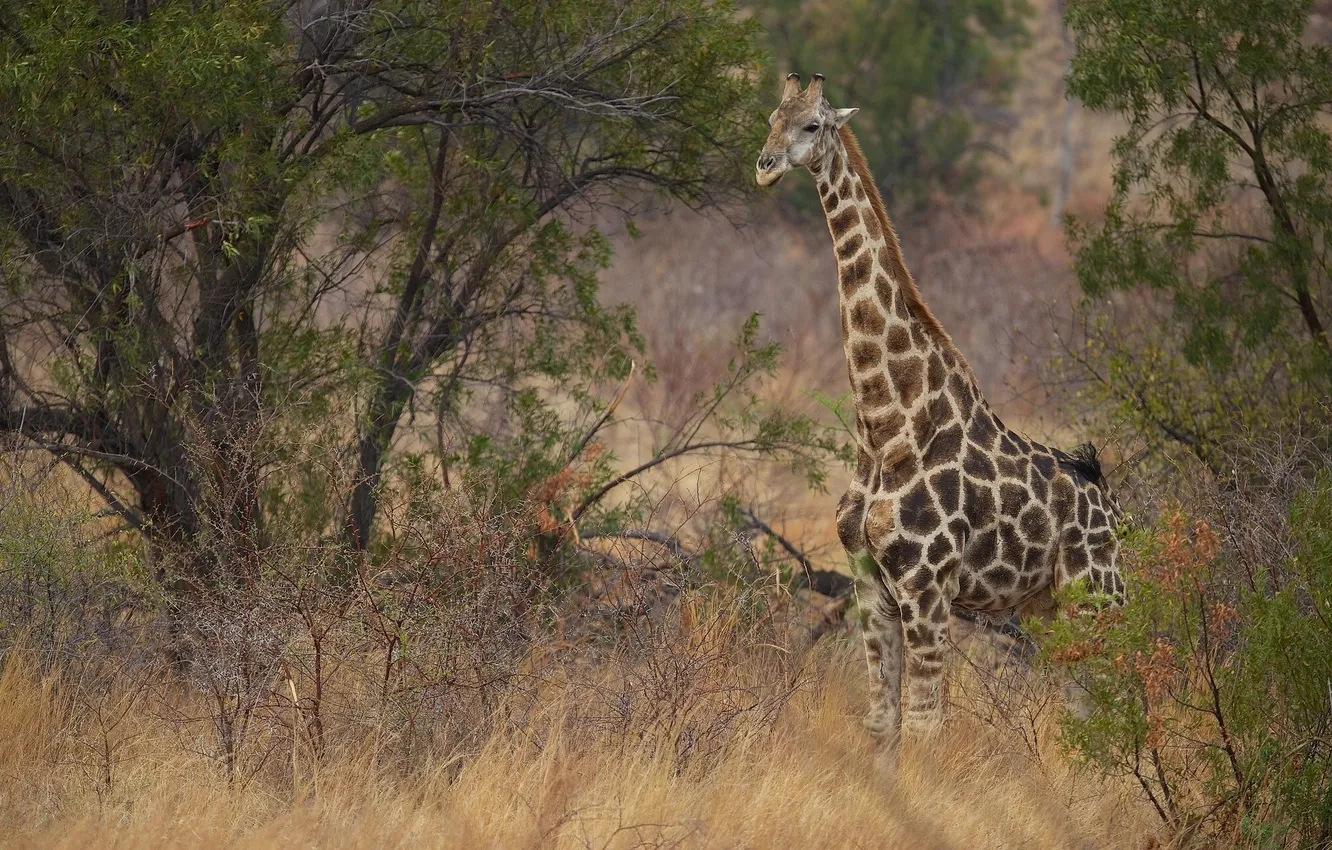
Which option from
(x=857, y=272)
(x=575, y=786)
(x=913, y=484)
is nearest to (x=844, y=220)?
(x=857, y=272)

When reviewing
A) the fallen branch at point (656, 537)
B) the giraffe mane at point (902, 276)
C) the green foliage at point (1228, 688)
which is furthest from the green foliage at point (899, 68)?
the green foliage at point (1228, 688)

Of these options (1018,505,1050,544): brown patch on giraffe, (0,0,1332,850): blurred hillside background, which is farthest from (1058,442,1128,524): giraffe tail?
(0,0,1332,850): blurred hillside background

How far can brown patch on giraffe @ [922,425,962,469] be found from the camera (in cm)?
614

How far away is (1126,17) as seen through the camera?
29.1ft

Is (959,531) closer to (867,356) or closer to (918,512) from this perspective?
(918,512)

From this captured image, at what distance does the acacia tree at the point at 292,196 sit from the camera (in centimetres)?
688

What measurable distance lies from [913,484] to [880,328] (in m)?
0.68

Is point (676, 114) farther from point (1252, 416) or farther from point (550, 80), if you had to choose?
point (1252, 416)

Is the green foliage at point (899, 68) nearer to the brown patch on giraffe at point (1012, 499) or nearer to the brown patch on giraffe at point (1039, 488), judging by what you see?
the brown patch on giraffe at point (1039, 488)

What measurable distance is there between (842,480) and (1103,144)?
83.2 feet

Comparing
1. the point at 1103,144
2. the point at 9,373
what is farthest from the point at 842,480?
the point at 1103,144

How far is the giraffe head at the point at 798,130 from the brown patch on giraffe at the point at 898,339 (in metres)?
0.67

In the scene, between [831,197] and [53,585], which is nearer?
[831,197]

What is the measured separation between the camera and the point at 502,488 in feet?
26.1
